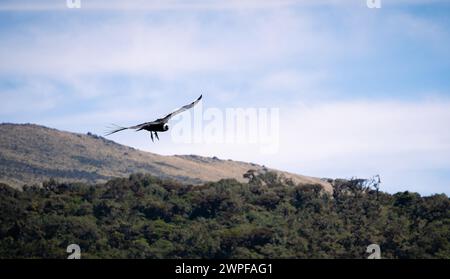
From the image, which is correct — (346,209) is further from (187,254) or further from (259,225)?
(187,254)

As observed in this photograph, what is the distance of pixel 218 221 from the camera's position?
121250 millimetres

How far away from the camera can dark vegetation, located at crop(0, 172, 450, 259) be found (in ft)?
333

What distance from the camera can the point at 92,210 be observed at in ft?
403

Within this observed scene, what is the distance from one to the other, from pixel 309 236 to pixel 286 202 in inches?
911

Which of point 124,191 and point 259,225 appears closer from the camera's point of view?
point 259,225

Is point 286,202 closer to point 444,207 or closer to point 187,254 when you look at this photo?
point 444,207

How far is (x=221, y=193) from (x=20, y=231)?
3401cm

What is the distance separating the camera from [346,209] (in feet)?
433

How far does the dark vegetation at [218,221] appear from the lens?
10150 cm
